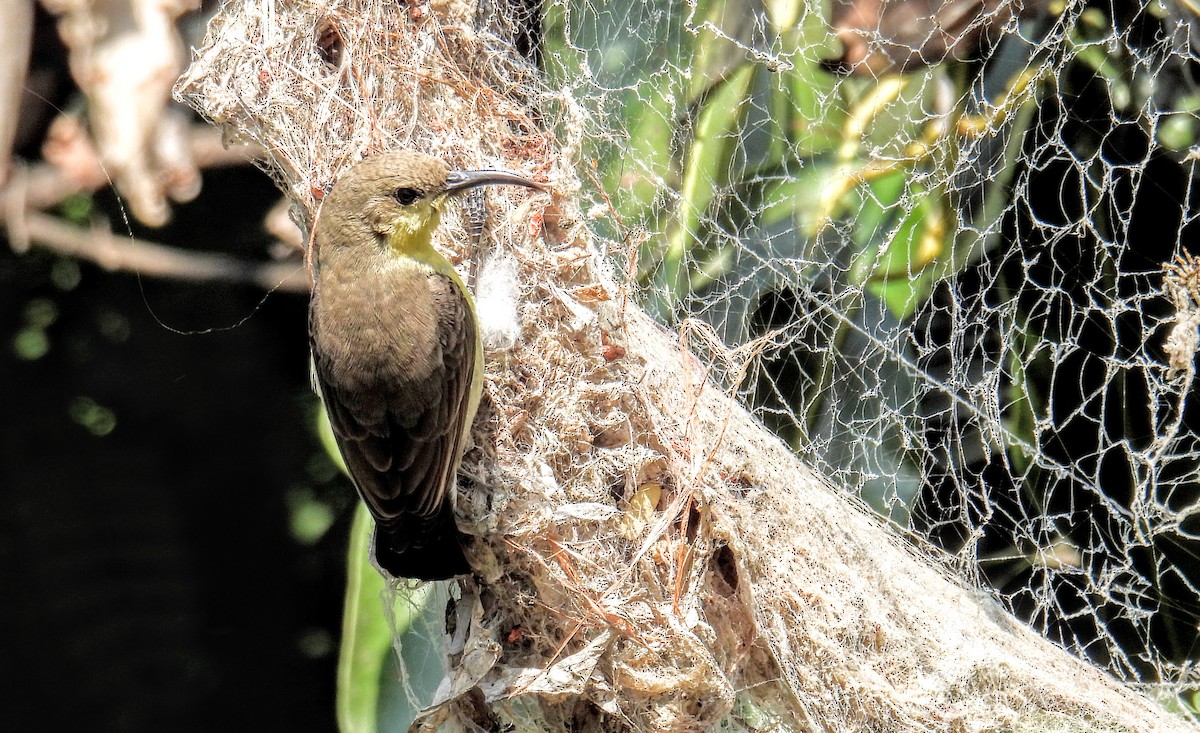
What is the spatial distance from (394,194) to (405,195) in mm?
21

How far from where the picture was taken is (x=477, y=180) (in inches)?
79.7

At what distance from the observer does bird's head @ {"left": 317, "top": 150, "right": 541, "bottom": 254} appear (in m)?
2.03

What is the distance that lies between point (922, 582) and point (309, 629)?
2.04 m

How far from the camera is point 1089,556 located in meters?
2.73

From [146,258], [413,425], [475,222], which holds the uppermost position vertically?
[475,222]

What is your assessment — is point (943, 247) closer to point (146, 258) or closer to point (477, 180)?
point (477, 180)

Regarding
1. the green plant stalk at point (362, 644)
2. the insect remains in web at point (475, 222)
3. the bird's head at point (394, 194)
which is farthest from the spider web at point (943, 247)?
the green plant stalk at point (362, 644)

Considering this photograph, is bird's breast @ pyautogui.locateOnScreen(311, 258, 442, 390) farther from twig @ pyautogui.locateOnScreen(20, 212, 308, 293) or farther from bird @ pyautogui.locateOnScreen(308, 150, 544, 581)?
twig @ pyautogui.locateOnScreen(20, 212, 308, 293)

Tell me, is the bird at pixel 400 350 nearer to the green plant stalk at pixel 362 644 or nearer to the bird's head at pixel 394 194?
the bird's head at pixel 394 194

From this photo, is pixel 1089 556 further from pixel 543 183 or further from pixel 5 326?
pixel 5 326

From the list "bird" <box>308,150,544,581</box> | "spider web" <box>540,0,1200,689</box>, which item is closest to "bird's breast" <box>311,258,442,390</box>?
"bird" <box>308,150,544,581</box>

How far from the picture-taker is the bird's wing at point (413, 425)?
6.50 ft

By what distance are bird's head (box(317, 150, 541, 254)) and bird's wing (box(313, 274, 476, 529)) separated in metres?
0.13

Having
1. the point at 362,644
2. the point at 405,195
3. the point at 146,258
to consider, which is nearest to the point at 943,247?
the point at 405,195
